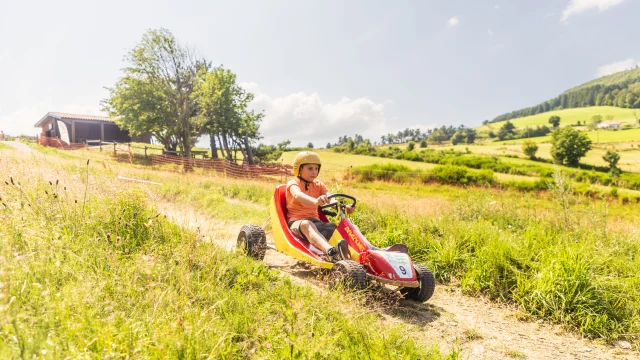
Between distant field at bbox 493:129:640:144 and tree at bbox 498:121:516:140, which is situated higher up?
tree at bbox 498:121:516:140

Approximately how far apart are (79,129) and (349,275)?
3947 cm

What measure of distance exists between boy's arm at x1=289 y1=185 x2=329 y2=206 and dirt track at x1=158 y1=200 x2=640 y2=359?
39.1 inches

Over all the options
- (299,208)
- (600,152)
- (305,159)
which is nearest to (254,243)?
(299,208)

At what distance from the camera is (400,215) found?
6801 millimetres

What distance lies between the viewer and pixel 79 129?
3456cm

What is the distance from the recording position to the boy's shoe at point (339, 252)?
4109mm

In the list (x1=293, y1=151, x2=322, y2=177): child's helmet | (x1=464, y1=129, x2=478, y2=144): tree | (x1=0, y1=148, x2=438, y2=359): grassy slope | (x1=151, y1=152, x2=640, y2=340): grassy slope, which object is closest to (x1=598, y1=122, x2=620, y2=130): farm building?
(x1=464, y1=129, x2=478, y2=144): tree

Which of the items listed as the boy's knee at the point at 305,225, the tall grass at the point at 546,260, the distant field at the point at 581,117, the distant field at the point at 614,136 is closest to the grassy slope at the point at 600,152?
the distant field at the point at 614,136

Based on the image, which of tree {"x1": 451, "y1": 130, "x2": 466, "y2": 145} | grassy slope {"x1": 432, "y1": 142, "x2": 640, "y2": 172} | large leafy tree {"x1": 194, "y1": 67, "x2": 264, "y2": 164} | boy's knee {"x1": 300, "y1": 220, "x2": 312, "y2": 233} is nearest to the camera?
boy's knee {"x1": 300, "y1": 220, "x2": 312, "y2": 233}

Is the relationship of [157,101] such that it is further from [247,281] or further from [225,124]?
[247,281]

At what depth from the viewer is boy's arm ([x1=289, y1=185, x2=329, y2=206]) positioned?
4.38 m

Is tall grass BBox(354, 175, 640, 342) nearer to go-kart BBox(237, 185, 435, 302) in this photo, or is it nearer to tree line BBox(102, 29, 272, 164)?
go-kart BBox(237, 185, 435, 302)

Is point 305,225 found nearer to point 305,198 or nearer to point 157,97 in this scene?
point 305,198

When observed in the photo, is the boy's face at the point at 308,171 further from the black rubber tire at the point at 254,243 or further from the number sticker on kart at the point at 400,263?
the number sticker on kart at the point at 400,263
